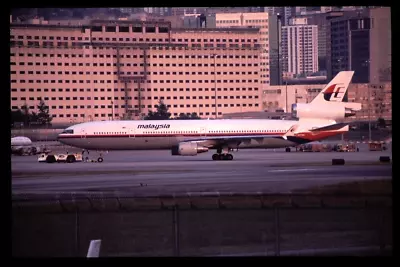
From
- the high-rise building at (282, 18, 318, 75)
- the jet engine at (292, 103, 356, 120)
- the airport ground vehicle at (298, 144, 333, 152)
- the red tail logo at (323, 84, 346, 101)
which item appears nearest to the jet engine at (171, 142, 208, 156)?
the jet engine at (292, 103, 356, 120)

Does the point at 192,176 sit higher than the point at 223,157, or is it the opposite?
the point at 192,176

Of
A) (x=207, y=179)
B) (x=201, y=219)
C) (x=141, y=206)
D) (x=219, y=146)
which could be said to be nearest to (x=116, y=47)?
(x=219, y=146)

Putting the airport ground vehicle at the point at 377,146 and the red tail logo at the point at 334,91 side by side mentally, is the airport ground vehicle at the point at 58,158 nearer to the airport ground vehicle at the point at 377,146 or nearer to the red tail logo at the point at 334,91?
the red tail logo at the point at 334,91

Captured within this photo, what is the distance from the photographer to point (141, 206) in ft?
56.3

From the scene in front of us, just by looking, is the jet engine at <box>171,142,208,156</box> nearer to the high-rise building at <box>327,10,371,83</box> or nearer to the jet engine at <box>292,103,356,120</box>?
the jet engine at <box>292,103,356,120</box>

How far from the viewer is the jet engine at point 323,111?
1750 inches

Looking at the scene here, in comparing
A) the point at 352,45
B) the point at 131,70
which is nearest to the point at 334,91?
the point at 131,70

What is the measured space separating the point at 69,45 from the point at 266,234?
2833 centimetres

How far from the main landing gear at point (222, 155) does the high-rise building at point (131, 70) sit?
5569 millimetres

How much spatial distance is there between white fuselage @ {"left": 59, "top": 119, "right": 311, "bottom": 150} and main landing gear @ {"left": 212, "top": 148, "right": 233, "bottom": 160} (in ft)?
3.14

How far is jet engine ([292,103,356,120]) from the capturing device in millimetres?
44438

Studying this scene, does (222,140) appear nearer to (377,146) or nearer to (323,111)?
(323,111)

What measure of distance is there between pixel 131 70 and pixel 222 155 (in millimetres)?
9187

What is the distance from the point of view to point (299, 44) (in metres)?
172
